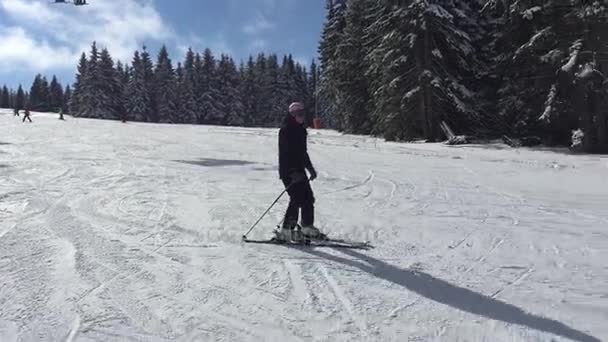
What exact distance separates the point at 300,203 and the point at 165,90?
276 feet

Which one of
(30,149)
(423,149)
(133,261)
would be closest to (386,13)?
(423,149)

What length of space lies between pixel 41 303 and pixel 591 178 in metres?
14.5

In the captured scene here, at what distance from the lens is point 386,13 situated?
3038cm

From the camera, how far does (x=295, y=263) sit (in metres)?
6.17

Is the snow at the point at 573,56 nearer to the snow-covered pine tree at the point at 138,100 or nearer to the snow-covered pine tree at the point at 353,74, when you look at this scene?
the snow-covered pine tree at the point at 353,74

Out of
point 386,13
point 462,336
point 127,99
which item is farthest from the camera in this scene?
point 127,99

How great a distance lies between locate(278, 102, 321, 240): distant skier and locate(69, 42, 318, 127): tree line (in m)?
68.3

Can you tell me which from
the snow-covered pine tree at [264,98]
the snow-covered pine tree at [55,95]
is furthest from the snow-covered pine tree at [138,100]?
the snow-covered pine tree at [55,95]

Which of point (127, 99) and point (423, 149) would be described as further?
point (127, 99)

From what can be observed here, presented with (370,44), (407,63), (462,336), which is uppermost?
(370,44)

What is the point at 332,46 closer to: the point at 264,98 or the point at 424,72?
the point at 424,72

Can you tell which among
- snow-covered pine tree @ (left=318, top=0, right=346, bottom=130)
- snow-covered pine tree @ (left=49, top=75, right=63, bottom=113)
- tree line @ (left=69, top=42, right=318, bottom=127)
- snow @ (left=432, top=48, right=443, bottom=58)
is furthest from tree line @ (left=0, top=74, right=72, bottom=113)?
snow @ (left=432, top=48, right=443, bottom=58)

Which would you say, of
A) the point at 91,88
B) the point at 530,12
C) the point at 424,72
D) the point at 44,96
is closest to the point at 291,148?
the point at 530,12

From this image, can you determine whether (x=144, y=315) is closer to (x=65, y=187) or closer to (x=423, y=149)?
(x=65, y=187)
